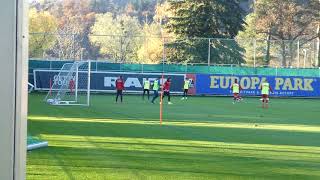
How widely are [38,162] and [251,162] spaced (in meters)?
4.00

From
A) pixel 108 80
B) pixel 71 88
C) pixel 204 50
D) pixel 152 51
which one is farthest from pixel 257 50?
pixel 71 88

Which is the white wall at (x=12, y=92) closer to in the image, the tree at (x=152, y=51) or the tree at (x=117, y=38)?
the tree at (x=152, y=51)

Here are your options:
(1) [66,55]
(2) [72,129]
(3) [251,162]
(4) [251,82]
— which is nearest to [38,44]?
(1) [66,55]

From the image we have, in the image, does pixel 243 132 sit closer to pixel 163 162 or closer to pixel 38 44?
pixel 163 162

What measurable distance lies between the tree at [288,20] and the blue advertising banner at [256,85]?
27538 millimetres

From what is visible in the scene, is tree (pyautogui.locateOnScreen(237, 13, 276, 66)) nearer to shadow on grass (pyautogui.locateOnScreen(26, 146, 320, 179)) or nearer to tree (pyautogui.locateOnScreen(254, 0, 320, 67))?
tree (pyautogui.locateOnScreen(254, 0, 320, 67))

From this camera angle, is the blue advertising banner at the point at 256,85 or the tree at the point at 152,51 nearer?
the blue advertising banner at the point at 256,85

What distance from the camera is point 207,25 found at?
204 ft

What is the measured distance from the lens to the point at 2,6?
5.86 feet

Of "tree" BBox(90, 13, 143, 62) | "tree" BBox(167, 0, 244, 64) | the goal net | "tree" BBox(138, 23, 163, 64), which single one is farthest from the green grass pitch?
"tree" BBox(90, 13, 143, 62)

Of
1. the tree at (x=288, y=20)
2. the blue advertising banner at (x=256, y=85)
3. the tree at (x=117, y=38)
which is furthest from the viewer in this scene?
the tree at (x=288, y=20)

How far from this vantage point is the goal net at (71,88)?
2962 cm

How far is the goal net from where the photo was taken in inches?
1166

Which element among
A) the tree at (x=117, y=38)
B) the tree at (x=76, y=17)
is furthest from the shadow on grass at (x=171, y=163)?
the tree at (x=76, y=17)
